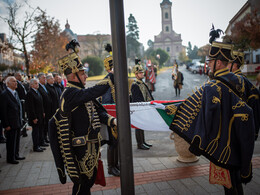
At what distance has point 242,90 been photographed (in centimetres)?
334

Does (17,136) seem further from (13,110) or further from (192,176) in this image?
(192,176)

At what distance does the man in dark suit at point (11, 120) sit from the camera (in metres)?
5.98

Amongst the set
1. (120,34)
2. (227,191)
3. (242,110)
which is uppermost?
(120,34)

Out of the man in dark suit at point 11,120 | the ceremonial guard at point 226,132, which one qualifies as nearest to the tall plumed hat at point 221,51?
the ceremonial guard at point 226,132

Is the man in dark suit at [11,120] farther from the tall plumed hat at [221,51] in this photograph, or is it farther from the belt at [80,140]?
the tall plumed hat at [221,51]

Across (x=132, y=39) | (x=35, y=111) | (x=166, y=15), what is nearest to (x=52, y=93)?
(x=35, y=111)

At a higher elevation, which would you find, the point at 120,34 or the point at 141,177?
the point at 120,34

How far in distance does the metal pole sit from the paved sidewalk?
2.38 m

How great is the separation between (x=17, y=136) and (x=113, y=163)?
2.77m

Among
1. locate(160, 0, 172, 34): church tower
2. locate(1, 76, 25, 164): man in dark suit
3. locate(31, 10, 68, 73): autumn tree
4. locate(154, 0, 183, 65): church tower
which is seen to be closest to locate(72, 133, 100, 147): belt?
locate(1, 76, 25, 164): man in dark suit

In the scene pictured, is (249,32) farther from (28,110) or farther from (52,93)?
(28,110)

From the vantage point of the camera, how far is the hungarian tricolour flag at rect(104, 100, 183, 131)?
530 cm

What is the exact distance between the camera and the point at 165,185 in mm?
4414

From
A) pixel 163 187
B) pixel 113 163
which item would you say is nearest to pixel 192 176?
pixel 163 187
